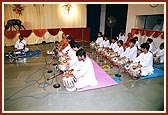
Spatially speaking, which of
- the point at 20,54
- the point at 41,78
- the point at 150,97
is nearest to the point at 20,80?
the point at 41,78

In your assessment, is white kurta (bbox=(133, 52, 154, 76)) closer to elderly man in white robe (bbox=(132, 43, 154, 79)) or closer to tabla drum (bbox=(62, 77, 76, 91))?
elderly man in white robe (bbox=(132, 43, 154, 79))

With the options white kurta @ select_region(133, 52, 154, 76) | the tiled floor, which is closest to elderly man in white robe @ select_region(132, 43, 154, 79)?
white kurta @ select_region(133, 52, 154, 76)

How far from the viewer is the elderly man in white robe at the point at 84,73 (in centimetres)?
282

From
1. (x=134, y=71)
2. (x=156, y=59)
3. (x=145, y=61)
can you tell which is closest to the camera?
(x=134, y=71)

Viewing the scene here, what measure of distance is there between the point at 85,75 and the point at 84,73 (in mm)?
71

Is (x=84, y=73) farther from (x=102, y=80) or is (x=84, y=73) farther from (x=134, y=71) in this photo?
(x=134, y=71)

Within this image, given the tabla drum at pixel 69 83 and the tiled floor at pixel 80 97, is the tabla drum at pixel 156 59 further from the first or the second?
the tabla drum at pixel 69 83

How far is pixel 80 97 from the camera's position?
2.64 m

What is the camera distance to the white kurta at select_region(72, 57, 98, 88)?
2824mm

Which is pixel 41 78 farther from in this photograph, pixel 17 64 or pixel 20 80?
pixel 17 64

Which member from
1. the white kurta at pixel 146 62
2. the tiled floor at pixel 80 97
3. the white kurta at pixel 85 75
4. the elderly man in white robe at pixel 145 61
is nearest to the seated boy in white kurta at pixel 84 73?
the white kurta at pixel 85 75

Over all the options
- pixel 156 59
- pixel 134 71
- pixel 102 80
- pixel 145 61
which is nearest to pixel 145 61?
pixel 145 61

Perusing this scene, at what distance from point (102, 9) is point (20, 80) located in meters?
7.45

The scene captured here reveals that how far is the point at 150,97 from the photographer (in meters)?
2.63
